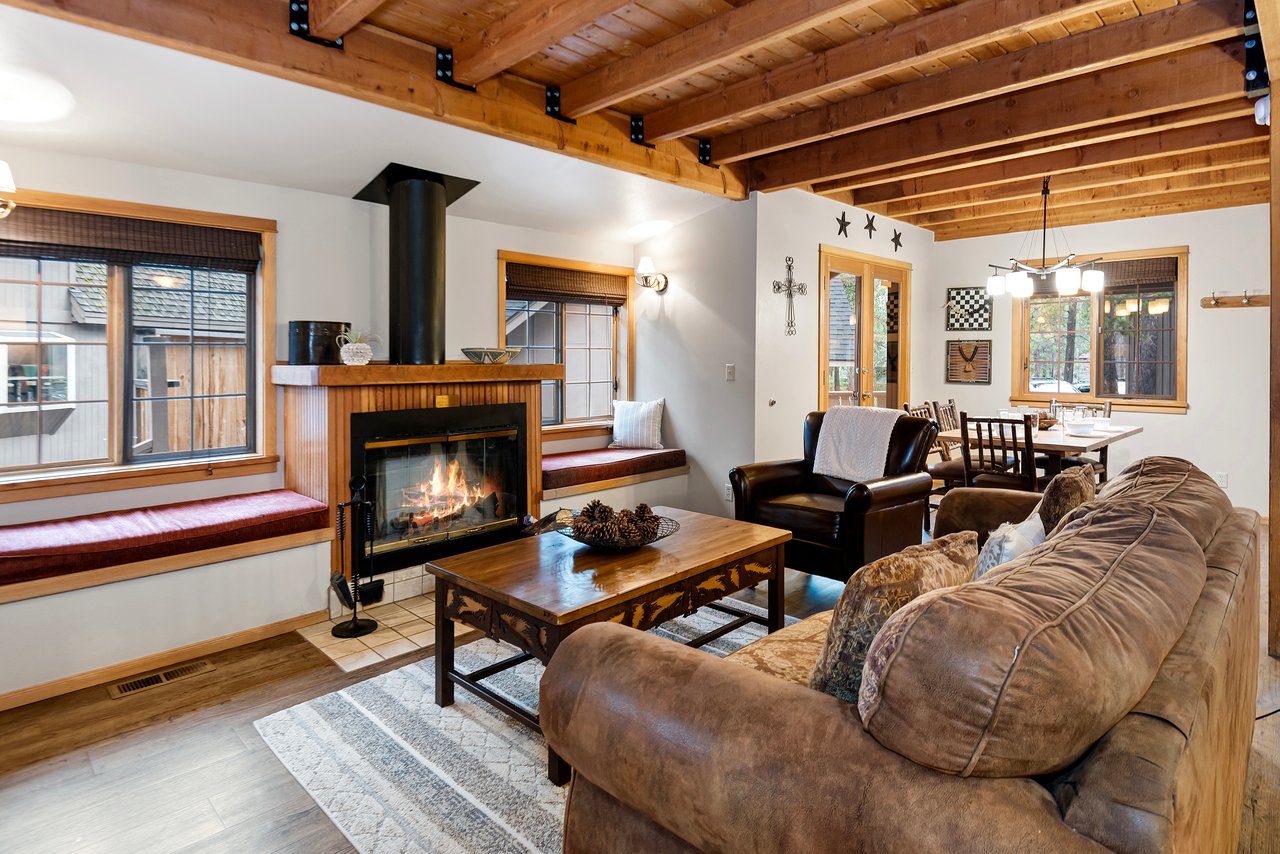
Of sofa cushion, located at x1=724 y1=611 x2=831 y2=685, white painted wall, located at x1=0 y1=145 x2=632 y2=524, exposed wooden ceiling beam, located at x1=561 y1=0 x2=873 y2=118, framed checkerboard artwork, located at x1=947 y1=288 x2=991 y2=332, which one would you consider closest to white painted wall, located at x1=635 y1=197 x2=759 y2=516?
white painted wall, located at x1=0 y1=145 x2=632 y2=524

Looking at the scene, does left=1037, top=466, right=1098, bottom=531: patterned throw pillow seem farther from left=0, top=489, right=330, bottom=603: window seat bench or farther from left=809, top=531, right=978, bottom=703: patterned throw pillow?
left=0, top=489, right=330, bottom=603: window seat bench

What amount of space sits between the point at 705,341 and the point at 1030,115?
242 cm

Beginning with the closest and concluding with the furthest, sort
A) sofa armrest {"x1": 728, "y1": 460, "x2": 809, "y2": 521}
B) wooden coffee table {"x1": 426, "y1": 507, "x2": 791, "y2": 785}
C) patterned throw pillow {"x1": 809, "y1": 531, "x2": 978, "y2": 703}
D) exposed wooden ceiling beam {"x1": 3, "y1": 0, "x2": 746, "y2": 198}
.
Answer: patterned throw pillow {"x1": 809, "y1": 531, "x2": 978, "y2": 703}
wooden coffee table {"x1": 426, "y1": 507, "x2": 791, "y2": 785}
exposed wooden ceiling beam {"x1": 3, "y1": 0, "x2": 746, "y2": 198}
sofa armrest {"x1": 728, "y1": 460, "x2": 809, "y2": 521}

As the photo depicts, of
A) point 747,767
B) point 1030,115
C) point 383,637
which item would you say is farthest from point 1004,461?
point 747,767

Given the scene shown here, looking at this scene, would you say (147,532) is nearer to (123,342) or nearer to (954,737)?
(123,342)

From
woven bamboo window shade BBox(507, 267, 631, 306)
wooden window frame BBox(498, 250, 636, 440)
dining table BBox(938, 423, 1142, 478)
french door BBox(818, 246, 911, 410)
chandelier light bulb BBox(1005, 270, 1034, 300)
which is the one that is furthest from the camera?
french door BBox(818, 246, 911, 410)

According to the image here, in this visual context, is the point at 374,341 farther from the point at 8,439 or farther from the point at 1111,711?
the point at 1111,711

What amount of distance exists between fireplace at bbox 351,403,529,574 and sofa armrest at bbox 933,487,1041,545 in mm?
2415

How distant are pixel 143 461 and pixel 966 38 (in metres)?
4.25

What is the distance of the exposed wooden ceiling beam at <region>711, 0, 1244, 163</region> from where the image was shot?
2.98 meters

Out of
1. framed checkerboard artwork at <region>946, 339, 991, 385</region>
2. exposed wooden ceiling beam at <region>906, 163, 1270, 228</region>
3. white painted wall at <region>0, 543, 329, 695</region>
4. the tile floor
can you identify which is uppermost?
exposed wooden ceiling beam at <region>906, 163, 1270, 228</region>

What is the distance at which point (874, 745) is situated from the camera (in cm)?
103

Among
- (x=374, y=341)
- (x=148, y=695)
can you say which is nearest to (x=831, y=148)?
(x=374, y=341)

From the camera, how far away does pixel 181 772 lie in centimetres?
228
